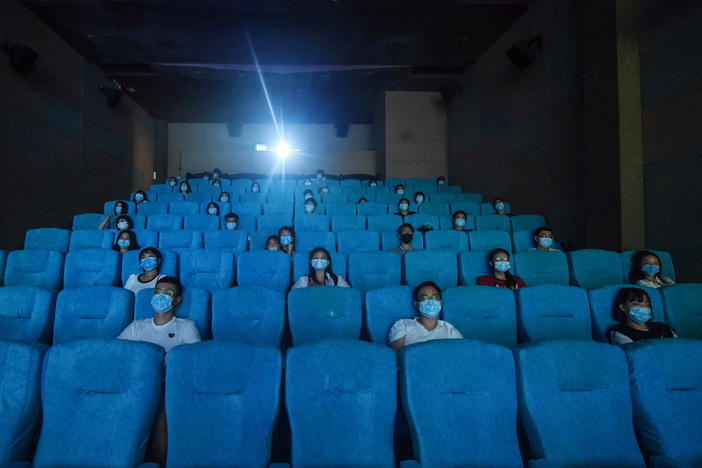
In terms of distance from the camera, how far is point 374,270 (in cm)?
287

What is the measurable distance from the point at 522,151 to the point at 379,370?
5297 mm

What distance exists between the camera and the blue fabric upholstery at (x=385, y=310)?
201cm

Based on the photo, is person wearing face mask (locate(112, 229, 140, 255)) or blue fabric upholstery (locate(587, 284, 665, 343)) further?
person wearing face mask (locate(112, 229, 140, 255))

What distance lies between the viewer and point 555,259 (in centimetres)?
295

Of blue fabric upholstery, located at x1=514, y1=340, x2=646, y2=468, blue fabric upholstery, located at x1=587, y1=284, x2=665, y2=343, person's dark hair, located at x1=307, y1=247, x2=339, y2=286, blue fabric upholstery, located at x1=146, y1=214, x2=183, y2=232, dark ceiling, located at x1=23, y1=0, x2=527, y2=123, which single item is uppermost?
dark ceiling, located at x1=23, y1=0, x2=527, y2=123

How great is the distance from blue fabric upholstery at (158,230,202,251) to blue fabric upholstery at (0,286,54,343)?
1600mm

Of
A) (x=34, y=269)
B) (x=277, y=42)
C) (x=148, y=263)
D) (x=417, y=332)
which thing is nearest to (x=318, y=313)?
(x=417, y=332)

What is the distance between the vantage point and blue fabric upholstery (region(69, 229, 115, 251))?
3.51m

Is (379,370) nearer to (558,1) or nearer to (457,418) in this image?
(457,418)

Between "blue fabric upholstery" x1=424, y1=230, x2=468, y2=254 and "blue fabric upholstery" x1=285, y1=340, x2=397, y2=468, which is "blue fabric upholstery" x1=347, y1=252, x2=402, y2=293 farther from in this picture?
"blue fabric upholstery" x1=285, y1=340, x2=397, y2=468

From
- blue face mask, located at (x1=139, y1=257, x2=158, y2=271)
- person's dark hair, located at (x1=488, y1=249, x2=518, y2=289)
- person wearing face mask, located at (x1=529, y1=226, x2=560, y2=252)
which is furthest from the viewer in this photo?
person wearing face mask, located at (x1=529, y1=226, x2=560, y2=252)

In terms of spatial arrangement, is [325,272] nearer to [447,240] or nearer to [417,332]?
[417,332]

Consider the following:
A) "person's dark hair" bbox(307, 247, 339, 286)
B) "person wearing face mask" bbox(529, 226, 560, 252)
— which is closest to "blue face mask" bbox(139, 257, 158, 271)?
"person's dark hair" bbox(307, 247, 339, 286)

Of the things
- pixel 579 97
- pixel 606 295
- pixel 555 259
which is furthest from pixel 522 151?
pixel 606 295
